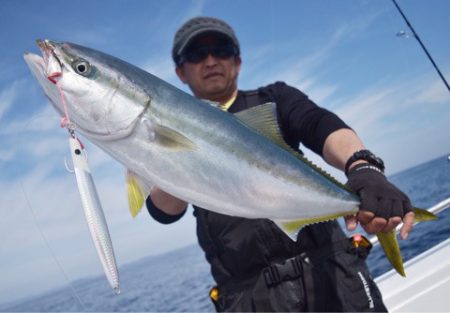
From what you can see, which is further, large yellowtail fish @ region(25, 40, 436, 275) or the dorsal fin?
the dorsal fin

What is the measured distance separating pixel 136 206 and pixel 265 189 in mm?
919

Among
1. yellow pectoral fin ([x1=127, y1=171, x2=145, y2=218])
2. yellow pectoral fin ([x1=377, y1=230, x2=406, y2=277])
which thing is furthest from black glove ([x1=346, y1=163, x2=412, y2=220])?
yellow pectoral fin ([x1=127, y1=171, x2=145, y2=218])

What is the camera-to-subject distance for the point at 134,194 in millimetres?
2340

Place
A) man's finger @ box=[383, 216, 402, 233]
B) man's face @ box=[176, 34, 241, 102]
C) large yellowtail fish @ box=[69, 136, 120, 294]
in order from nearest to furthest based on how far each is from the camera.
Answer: large yellowtail fish @ box=[69, 136, 120, 294], man's finger @ box=[383, 216, 402, 233], man's face @ box=[176, 34, 241, 102]

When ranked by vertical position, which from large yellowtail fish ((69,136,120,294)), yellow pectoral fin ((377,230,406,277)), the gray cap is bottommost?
yellow pectoral fin ((377,230,406,277))

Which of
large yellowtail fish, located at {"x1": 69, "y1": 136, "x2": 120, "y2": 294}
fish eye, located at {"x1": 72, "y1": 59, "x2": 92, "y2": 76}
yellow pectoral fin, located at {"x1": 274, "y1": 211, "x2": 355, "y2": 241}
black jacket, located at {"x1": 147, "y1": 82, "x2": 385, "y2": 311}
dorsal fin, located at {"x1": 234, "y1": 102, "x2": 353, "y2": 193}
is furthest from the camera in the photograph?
black jacket, located at {"x1": 147, "y1": 82, "x2": 385, "y2": 311}

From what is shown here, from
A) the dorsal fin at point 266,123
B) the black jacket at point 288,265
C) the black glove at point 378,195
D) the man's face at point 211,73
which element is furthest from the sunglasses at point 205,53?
the black glove at point 378,195

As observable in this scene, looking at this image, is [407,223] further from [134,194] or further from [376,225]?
[134,194]

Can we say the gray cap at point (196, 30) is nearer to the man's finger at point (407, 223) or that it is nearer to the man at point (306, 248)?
the man at point (306, 248)

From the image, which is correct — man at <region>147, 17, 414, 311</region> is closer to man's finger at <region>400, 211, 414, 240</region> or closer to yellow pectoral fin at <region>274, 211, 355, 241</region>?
man's finger at <region>400, 211, 414, 240</region>

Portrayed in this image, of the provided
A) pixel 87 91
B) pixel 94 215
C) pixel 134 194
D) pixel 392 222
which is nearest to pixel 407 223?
pixel 392 222

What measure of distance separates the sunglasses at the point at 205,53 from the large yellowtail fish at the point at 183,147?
1.28 m

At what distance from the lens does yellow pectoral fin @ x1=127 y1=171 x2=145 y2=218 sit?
2.33 m

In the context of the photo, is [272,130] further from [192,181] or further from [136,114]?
[136,114]
